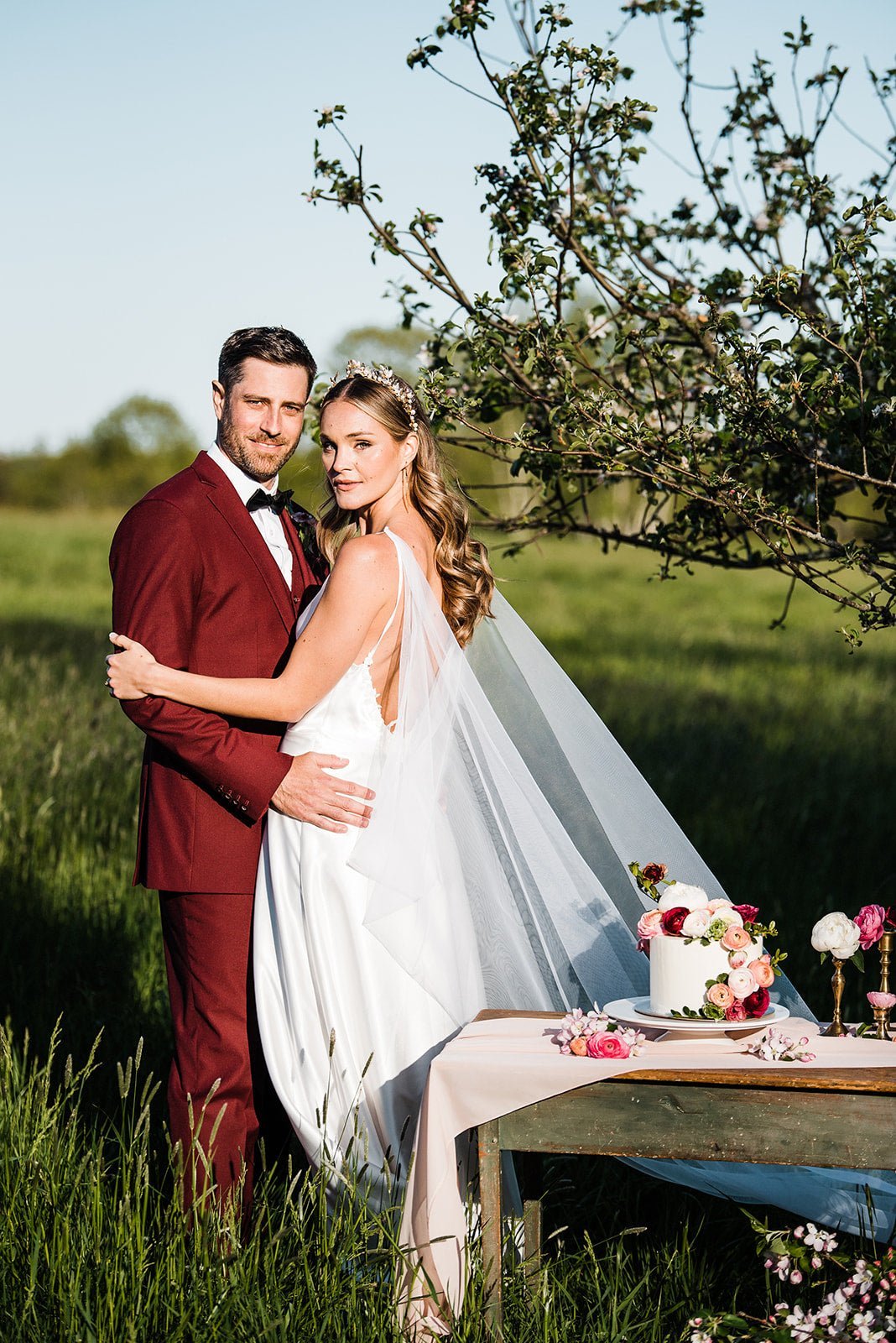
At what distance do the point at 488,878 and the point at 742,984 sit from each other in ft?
2.65

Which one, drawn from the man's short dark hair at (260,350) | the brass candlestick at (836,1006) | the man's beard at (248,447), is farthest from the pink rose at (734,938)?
the man's short dark hair at (260,350)

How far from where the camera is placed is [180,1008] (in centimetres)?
395

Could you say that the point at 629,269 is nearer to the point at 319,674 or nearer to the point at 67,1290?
the point at 319,674

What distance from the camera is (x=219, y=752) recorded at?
3.71 m

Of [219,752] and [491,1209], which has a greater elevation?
[219,752]

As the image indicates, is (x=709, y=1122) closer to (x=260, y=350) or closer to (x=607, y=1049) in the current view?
(x=607, y=1049)

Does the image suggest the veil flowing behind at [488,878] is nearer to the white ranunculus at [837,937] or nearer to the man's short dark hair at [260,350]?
the white ranunculus at [837,937]

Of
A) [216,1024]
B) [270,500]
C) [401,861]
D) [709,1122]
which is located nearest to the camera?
[709,1122]

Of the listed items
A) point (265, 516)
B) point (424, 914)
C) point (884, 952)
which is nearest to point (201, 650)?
point (265, 516)

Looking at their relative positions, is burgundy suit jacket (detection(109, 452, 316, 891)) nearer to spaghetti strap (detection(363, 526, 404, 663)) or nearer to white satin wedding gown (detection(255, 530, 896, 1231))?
white satin wedding gown (detection(255, 530, 896, 1231))

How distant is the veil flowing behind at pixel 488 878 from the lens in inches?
140

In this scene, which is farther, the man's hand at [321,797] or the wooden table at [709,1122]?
the man's hand at [321,797]

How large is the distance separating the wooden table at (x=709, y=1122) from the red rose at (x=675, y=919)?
1.16 ft

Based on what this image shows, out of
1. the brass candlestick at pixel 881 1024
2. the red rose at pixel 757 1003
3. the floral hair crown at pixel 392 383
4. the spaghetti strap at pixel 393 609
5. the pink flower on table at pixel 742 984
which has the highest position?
the floral hair crown at pixel 392 383
